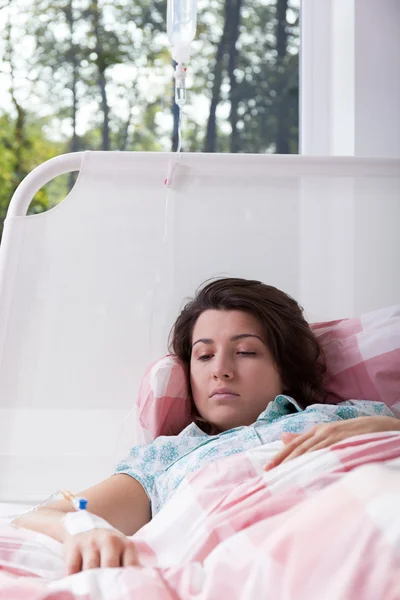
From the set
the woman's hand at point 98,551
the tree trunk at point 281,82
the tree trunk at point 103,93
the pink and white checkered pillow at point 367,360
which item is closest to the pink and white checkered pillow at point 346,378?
the pink and white checkered pillow at point 367,360

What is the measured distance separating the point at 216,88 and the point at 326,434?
151cm

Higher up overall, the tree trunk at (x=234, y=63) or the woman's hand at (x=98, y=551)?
the tree trunk at (x=234, y=63)

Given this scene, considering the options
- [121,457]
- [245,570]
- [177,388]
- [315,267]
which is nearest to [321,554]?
[245,570]

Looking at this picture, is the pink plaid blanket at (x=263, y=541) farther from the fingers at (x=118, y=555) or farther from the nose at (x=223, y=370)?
the nose at (x=223, y=370)

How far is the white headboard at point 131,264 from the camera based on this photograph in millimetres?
1638

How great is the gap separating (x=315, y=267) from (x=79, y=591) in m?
1.06

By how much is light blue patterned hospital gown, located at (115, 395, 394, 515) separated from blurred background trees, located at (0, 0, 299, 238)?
1.21 metres

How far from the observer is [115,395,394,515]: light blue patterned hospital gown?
125cm

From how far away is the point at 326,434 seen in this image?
1141mm

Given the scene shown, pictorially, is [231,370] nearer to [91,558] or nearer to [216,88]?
[91,558]

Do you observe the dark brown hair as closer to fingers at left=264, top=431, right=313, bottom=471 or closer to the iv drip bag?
fingers at left=264, top=431, right=313, bottom=471

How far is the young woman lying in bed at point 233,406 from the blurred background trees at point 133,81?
965 mm

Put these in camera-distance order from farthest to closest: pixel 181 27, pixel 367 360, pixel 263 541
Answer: pixel 181 27 < pixel 367 360 < pixel 263 541

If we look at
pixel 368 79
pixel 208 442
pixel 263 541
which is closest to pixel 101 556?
pixel 263 541
